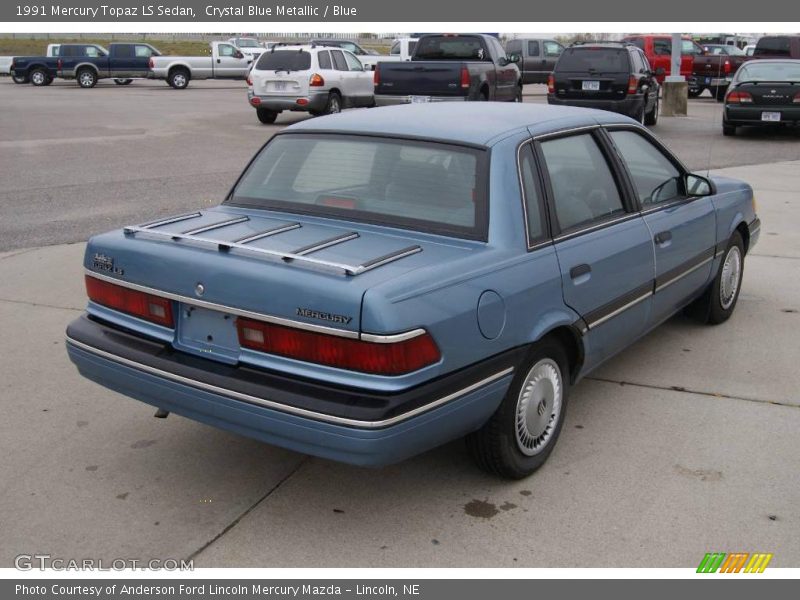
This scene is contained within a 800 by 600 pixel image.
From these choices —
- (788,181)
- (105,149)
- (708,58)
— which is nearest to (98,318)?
(788,181)

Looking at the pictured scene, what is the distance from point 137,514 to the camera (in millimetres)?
3648

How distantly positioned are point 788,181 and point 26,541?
37.0ft

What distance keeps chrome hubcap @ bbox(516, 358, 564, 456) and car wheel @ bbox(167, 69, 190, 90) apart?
31.2 meters

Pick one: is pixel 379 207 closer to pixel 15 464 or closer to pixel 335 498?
pixel 335 498

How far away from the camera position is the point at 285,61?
752 inches

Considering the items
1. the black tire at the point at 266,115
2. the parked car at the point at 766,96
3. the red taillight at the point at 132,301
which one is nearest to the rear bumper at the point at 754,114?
the parked car at the point at 766,96

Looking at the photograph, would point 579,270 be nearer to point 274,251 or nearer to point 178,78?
point 274,251

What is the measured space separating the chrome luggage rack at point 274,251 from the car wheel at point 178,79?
30.4 meters

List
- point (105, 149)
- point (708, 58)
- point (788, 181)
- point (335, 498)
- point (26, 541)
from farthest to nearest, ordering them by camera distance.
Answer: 1. point (708, 58)
2. point (105, 149)
3. point (788, 181)
4. point (335, 498)
5. point (26, 541)

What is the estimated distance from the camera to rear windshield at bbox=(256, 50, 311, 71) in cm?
1898

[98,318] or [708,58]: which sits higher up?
[708,58]

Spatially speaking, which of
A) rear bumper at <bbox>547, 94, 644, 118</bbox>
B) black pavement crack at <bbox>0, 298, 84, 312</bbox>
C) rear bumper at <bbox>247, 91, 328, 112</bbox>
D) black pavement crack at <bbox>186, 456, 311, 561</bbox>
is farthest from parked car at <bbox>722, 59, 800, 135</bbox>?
black pavement crack at <bbox>186, 456, 311, 561</bbox>

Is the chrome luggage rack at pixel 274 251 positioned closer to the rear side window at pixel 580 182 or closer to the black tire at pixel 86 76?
the rear side window at pixel 580 182

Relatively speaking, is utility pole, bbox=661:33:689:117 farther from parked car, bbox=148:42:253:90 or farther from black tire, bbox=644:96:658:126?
parked car, bbox=148:42:253:90
